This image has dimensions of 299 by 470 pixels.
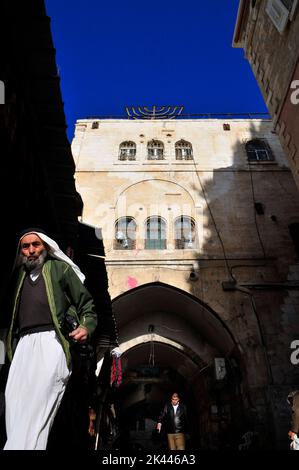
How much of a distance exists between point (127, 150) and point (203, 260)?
25.4 ft

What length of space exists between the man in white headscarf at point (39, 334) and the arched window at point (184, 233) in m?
10.3

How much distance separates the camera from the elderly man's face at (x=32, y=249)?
96.3 inches

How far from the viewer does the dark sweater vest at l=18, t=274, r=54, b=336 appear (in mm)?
2143

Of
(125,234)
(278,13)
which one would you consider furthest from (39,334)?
(125,234)

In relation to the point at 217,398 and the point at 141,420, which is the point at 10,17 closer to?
the point at 217,398

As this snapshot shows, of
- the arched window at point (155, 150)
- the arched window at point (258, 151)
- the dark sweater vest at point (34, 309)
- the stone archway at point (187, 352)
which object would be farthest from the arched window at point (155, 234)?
the dark sweater vest at point (34, 309)

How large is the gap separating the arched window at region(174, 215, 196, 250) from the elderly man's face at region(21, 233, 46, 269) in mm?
10412

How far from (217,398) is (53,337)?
452 inches

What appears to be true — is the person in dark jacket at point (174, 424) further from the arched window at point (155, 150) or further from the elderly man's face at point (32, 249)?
the arched window at point (155, 150)

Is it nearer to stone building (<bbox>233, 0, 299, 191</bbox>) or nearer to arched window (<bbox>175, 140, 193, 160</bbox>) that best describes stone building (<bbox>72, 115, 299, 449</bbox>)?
arched window (<bbox>175, 140, 193, 160</bbox>)

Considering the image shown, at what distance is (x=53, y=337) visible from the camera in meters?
2.11

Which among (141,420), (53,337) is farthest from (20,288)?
(141,420)

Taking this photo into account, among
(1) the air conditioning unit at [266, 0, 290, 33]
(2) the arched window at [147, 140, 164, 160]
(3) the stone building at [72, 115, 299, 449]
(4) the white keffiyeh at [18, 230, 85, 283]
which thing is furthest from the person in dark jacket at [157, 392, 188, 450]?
(2) the arched window at [147, 140, 164, 160]

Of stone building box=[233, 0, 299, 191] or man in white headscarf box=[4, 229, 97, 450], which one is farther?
stone building box=[233, 0, 299, 191]
